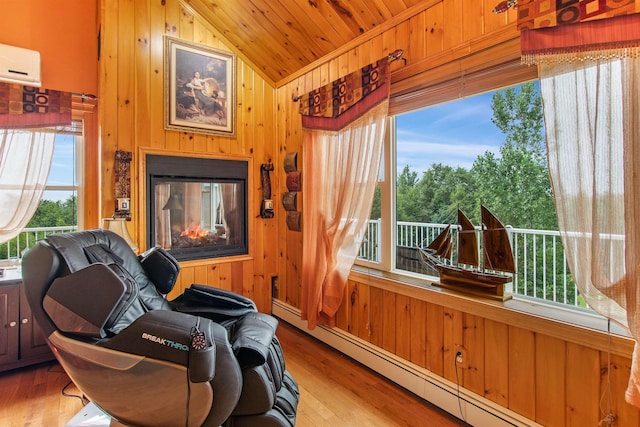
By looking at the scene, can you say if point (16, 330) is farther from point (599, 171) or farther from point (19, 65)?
point (599, 171)

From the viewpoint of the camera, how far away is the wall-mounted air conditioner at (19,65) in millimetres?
2434

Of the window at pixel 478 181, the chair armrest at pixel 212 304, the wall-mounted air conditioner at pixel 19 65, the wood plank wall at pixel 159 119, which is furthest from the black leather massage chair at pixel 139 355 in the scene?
the wall-mounted air conditioner at pixel 19 65

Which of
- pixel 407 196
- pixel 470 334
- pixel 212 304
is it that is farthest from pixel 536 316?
pixel 212 304

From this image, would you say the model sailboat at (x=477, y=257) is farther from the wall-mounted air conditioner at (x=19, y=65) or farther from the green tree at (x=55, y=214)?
the wall-mounted air conditioner at (x=19, y=65)

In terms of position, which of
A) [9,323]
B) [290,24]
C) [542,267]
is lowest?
[9,323]

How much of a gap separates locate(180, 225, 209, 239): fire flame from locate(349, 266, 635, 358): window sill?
1947mm

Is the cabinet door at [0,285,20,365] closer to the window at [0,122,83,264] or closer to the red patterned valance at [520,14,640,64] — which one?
the window at [0,122,83,264]

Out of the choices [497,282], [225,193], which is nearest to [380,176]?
[497,282]

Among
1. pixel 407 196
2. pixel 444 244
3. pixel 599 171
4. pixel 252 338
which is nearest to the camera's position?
pixel 599 171

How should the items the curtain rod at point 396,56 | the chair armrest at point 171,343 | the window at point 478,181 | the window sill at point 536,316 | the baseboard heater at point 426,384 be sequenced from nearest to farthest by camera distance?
the chair armrest at point 171,343, the window sill at point 536,316, the baseboard heater at point 426,384, the window at point 478,181, the curtain rod at point 396,56

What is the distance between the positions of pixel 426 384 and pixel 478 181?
51.2 inches

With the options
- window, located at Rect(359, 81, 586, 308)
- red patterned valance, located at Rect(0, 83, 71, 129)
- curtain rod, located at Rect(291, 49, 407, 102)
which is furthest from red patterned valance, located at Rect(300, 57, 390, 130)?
red patterned valance, located at Rect(0, 83, 71, 129)

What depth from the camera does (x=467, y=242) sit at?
6.48 feet

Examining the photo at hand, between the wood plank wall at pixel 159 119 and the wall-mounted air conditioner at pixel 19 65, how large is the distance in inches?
16.8
